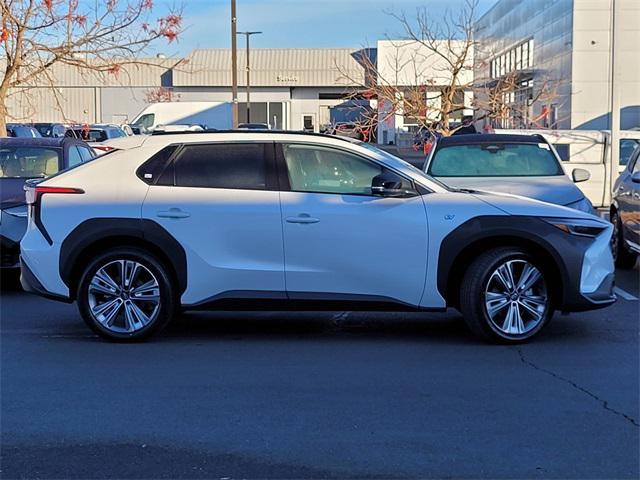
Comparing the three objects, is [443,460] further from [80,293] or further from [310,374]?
[80,293]

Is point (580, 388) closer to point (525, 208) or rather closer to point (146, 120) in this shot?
point (525, 208)

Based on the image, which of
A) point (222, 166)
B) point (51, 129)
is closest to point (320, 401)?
point (222, 166)

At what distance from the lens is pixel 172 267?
7.66 metres

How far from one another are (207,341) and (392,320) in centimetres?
185

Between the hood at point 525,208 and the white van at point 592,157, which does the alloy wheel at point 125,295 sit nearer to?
the hood at point 525,208

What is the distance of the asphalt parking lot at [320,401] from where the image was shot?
196 inches

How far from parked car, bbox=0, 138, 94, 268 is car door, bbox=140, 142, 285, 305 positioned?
317 cm

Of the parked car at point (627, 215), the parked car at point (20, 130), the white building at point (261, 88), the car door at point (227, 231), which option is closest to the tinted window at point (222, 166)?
the car door at point (227, 231)

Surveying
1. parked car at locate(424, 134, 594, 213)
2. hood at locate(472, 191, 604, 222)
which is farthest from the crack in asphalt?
parked car at locate(424, 134, 594, 213)

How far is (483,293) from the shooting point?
24.3 ft

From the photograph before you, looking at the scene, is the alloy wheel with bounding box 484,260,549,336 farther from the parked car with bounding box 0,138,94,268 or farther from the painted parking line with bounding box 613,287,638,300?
the parked car with bounding box 0,138,94,268

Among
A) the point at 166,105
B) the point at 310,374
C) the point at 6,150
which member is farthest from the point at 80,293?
the point at 166,105

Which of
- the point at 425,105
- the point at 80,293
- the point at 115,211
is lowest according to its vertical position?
the point at 80,293

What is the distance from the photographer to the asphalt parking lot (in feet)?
16.3
